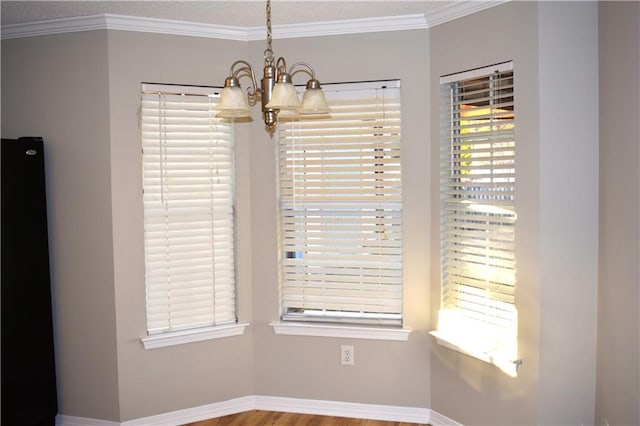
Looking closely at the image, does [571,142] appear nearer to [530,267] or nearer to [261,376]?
[530,267]

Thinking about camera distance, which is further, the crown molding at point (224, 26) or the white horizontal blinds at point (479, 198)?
the crown molding at point (224, 26)

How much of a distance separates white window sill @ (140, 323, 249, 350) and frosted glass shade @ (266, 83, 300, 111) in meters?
2.00

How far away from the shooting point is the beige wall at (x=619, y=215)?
104 inches

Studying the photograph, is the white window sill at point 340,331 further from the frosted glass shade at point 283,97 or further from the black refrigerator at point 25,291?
the frosted glass shade at point 283,97

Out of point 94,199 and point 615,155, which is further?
point 94,199

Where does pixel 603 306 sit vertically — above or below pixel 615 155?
below

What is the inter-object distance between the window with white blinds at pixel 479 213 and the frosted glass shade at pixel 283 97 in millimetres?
1422

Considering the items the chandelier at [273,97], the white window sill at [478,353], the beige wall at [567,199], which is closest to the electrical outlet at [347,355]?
the white window sill at [478,353]

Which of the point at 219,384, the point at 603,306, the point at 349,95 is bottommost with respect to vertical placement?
the point at 219,384

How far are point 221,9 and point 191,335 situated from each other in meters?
1.90

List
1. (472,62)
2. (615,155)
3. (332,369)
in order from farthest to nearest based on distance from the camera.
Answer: (332,369) → (472,62) → (615,155)

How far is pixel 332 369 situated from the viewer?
3.71 meters

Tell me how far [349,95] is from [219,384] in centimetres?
196

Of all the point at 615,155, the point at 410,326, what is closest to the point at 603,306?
the point at 615,155
